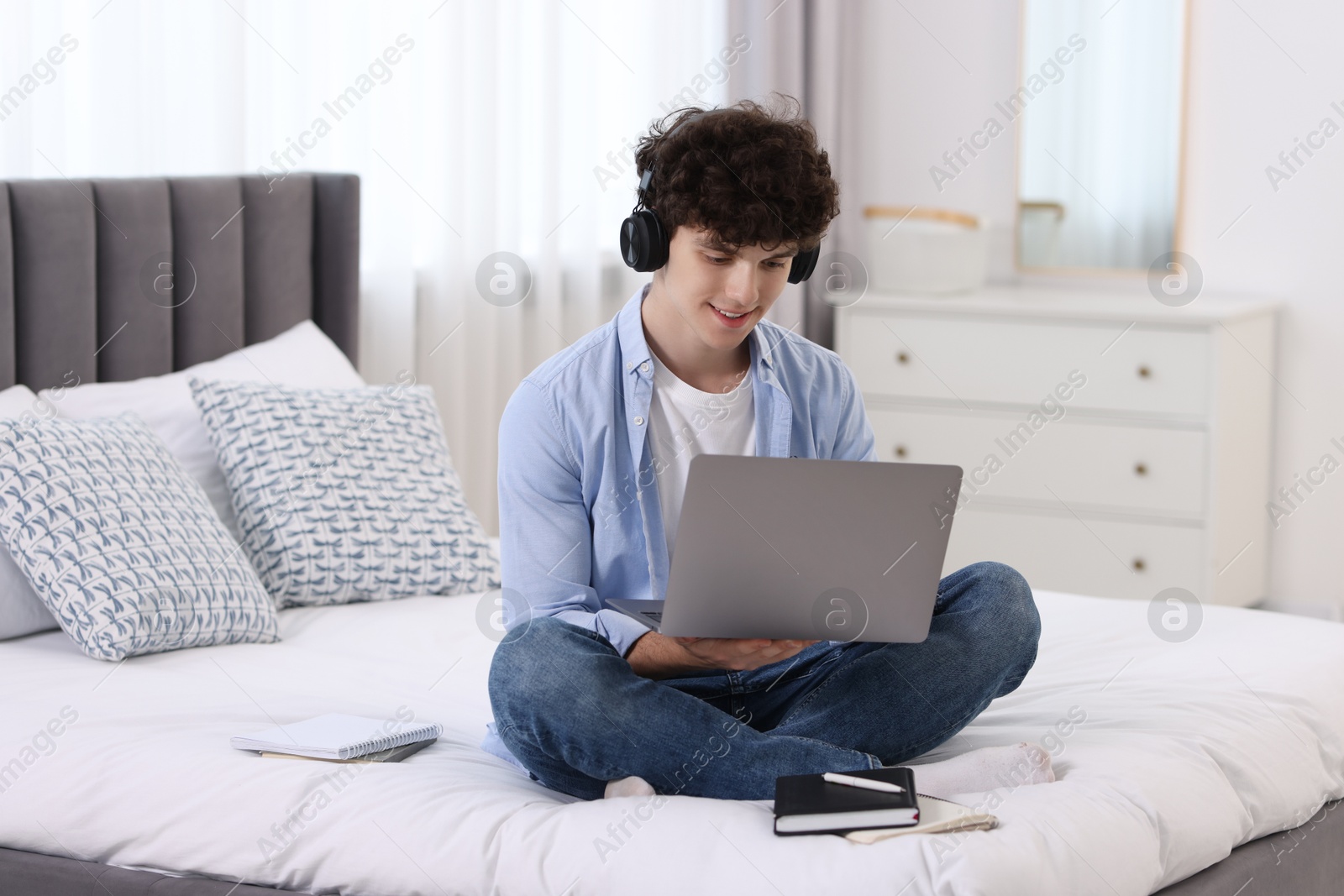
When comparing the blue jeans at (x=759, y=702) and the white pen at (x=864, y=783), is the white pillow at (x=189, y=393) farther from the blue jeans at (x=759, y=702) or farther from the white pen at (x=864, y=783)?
the white pen at (x=864, y=783)

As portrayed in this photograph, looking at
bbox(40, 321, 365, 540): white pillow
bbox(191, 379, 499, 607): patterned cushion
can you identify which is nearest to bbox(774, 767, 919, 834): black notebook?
bbox(191, 379, 499, 607): patterned cushion

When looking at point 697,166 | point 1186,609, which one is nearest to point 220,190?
point 697,166

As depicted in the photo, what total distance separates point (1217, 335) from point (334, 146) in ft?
6.08

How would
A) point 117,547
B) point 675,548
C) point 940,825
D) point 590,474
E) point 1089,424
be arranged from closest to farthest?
1. point 940,825
2. point 675,548
3. point 590,474
4. point 117,547
5. point 1089,424

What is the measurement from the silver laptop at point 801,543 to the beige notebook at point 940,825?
0.18m

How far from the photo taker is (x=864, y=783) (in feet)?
4.28

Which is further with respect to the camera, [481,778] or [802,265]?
[802,265]

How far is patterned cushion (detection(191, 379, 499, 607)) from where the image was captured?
217 cm

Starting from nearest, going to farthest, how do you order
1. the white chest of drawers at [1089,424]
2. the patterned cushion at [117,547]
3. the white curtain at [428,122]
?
the patterned cushion at [117,547] < the white curtain at [428,122] < the white chest of drawers at [1089,424]

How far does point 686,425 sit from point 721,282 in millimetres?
187

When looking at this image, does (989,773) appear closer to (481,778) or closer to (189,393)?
(481,778)

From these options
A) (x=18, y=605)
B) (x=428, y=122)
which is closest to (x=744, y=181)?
(x=18, y=605)

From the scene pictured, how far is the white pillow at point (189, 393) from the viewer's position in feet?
7.19

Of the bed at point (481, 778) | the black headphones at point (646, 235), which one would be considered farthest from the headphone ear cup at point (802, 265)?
the bed at point (481, 778)
